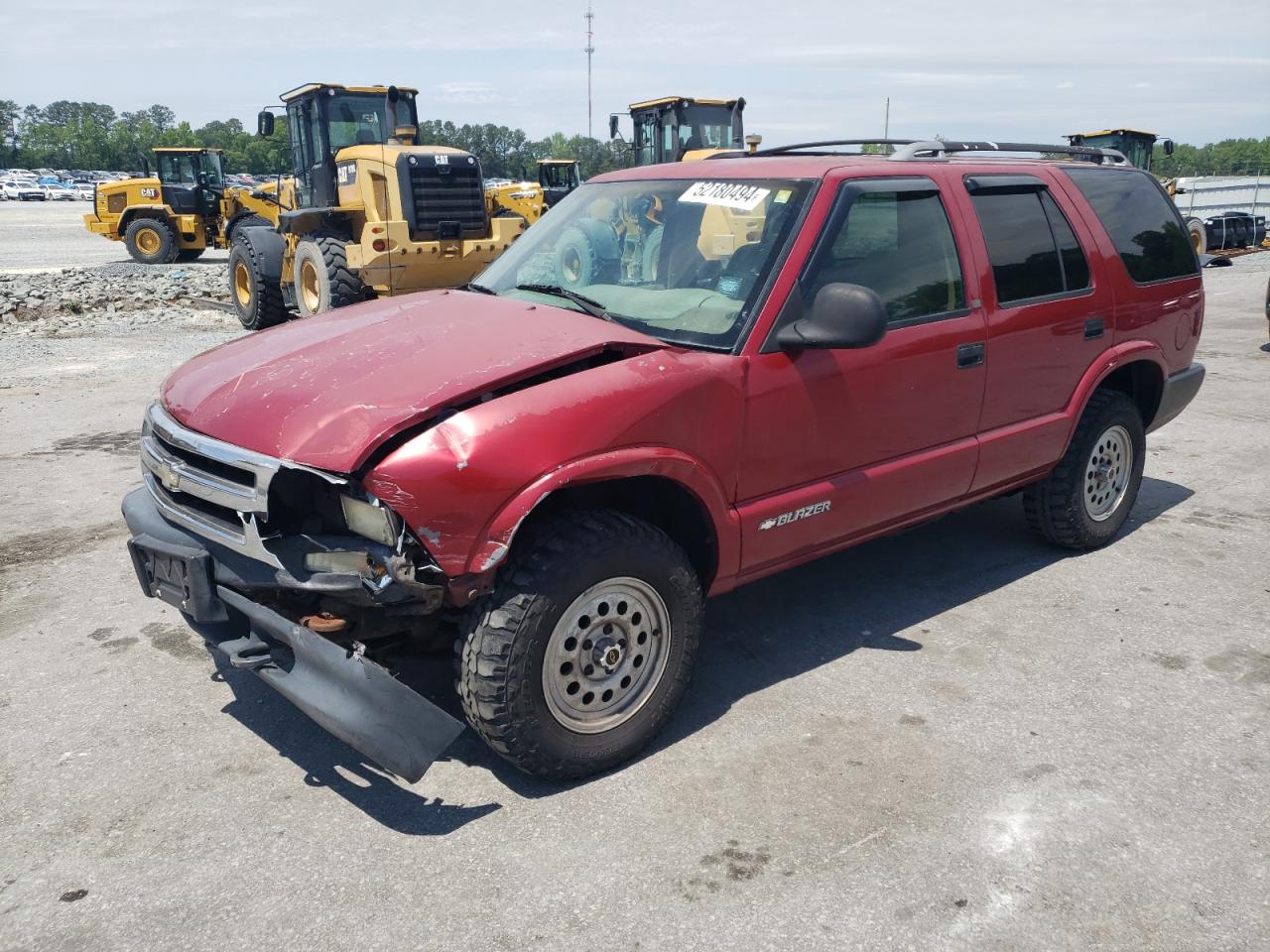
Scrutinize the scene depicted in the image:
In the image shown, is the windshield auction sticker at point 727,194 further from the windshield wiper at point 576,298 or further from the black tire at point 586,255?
the windshield wiper at point 576,298

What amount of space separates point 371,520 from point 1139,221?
4343 mm

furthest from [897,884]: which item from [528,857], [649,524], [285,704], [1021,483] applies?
[1021,483]

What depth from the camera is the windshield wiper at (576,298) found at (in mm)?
3801

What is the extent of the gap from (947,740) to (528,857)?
5.05 feet

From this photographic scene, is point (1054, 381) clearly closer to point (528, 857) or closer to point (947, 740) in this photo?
point (947, 740)

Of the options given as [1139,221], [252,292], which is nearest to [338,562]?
[1139,221]

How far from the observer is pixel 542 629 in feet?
10.3

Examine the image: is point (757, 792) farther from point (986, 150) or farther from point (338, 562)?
point (986, 150)

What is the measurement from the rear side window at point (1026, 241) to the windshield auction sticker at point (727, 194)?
1.10m

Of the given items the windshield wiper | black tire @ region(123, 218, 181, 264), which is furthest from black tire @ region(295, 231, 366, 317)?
black tire @ region(123, 218, 181, 264)

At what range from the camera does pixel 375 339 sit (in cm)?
362

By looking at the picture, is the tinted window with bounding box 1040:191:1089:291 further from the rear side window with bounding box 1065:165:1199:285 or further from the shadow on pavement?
the shadow on pavement

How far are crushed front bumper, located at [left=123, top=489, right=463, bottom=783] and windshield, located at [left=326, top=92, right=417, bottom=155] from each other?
11331mm

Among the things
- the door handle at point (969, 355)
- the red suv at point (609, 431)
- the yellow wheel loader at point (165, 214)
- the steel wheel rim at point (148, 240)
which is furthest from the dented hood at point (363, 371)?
the steel wheel rim at point (148, 240)
